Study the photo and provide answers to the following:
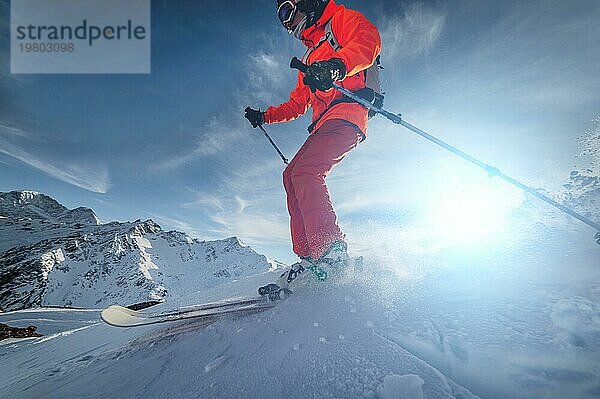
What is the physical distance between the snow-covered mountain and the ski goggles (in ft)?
318

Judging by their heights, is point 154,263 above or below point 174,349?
above

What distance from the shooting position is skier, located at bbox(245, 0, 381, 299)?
2.91 metres

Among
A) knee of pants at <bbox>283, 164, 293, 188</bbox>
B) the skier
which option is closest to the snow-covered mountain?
knee of pants at <bbox>283, 164, 293, 188</bbox>

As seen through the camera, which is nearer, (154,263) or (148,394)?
(148,394)

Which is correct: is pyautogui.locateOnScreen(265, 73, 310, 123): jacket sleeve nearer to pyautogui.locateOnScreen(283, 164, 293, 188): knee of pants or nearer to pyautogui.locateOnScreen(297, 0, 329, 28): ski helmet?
pyautogui.locateOnScreen(297, 0, 329, 28): ski helmet

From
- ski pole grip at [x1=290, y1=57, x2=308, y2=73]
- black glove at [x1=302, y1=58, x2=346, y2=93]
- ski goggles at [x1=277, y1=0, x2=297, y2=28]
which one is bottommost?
black glove at [x1=302, y1=58, x2=346, y2=93]

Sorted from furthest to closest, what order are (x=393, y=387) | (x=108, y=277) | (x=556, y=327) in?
(x=108, y=277)
(x=556, y=327)
(x=393, y=387)

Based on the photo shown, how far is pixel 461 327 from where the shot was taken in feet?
5.40

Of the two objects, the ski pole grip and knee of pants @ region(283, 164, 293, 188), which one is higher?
the ski pole grip

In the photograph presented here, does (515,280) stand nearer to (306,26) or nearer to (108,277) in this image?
(306,26)

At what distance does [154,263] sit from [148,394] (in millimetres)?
154485

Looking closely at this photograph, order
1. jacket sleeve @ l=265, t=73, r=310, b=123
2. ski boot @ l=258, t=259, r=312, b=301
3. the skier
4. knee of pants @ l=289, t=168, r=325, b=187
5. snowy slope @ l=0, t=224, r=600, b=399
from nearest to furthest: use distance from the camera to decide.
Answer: snowy slope @ l=0, t=224, r=600, b=399, ski boot @ l=258, t=259, r=312, b=301, the skier, knee of pants @ l=289, t=168, r=325, b=187, jacket sleeve @ l=265, t=73, r=310, b=123

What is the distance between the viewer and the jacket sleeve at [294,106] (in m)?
4.65

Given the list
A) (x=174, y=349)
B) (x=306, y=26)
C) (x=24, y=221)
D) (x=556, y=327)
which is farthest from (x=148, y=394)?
(x=24, y=221)
